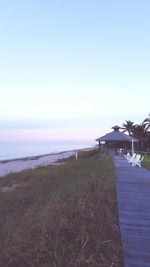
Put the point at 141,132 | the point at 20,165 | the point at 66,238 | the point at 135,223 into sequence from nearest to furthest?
the point at 66,238 → the point at 135,223 → the point at 20,165 → the point at 141,132

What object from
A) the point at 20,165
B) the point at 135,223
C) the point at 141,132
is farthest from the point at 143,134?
the point at 135,223

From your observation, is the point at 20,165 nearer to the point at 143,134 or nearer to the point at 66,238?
the point at 143,134

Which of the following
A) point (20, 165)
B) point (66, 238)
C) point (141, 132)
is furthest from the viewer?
point (141, 132)

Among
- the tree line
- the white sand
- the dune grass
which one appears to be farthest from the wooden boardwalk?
the tree line

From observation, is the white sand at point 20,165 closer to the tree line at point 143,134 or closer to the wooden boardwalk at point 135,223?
the tree line at point 143,134

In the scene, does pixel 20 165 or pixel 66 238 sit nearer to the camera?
pixel 66 238

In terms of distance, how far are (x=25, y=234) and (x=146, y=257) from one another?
5.61 feet

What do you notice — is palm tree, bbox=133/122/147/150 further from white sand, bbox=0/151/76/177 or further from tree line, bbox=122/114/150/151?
white sand, bbox=0/151/76/177

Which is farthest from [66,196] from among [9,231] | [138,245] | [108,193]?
[138,245]

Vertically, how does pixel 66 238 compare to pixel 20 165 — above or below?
above

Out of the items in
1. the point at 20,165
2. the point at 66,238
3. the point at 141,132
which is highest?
the point at 141,132

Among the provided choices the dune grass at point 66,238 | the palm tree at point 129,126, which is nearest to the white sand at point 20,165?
the palm tree at point 129,126

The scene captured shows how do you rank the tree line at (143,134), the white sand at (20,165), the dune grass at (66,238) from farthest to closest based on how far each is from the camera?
1. the tree line at (143,134)
2. the white sand at (20,165)
3. the dune grass at (66,238)

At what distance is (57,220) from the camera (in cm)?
585
